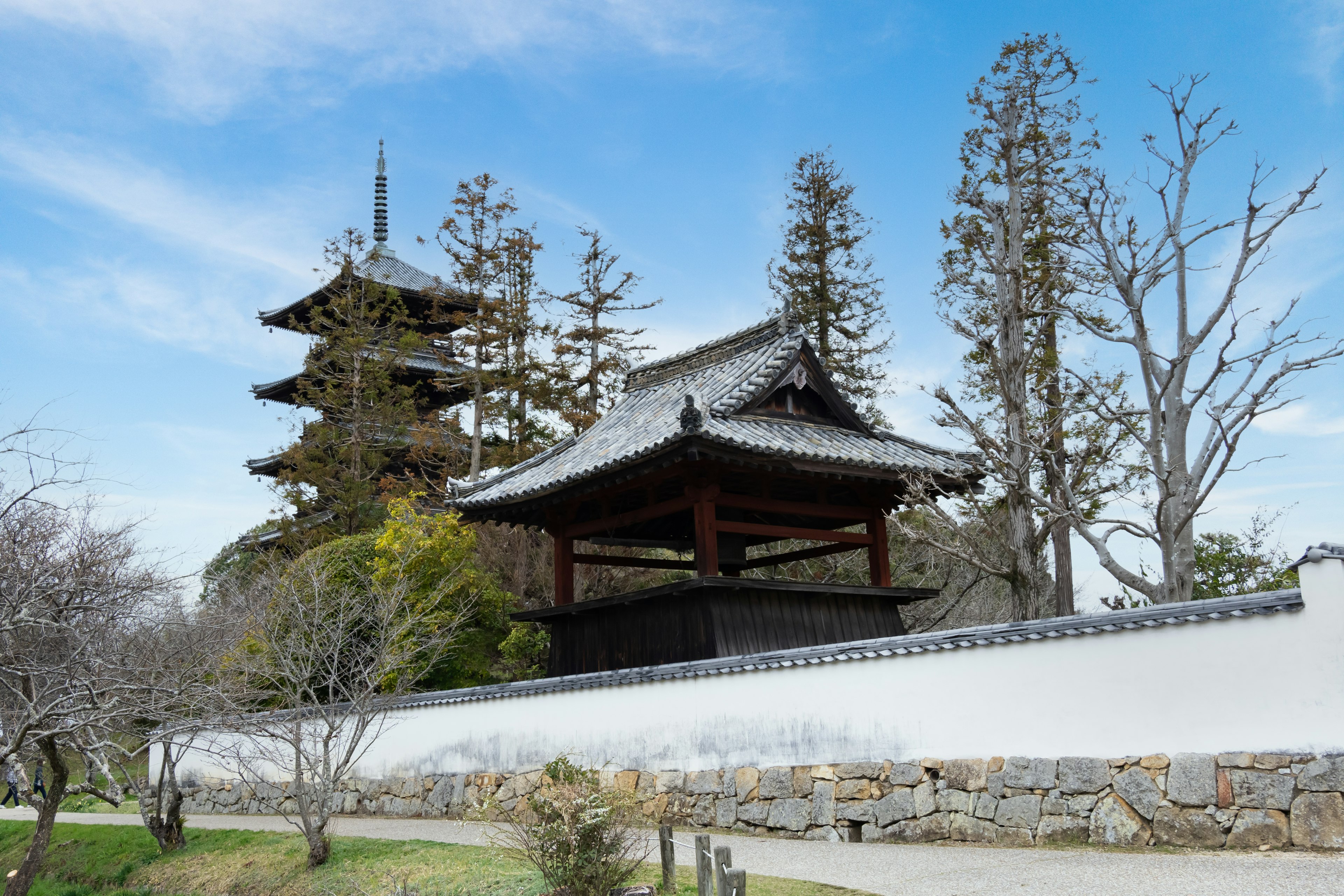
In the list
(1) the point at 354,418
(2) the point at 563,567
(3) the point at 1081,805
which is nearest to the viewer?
(3) the point at 1081,805

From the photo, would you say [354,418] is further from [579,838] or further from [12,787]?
[579,838]

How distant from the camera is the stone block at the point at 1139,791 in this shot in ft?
22.9

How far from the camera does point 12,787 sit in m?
15.4

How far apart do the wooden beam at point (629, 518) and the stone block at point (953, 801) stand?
4.56 metres

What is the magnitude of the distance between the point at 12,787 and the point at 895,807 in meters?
13.7

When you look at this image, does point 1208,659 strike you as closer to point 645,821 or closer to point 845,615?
point 645,821

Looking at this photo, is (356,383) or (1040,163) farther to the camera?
(356,383)

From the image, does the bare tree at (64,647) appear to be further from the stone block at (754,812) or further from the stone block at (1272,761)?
the stone block at (1272,761)

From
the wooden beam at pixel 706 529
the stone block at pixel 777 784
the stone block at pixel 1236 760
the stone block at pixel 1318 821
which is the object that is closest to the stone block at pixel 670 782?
the stone block at pixel 777 784

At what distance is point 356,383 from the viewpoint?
24641 mm

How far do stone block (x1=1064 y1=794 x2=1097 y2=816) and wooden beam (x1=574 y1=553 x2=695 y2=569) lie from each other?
634 cm

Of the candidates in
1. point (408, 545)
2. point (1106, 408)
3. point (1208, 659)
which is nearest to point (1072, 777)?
point (1208, 659)

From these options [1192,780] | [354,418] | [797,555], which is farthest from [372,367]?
[1192,780]

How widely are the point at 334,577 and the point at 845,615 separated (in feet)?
27.6
